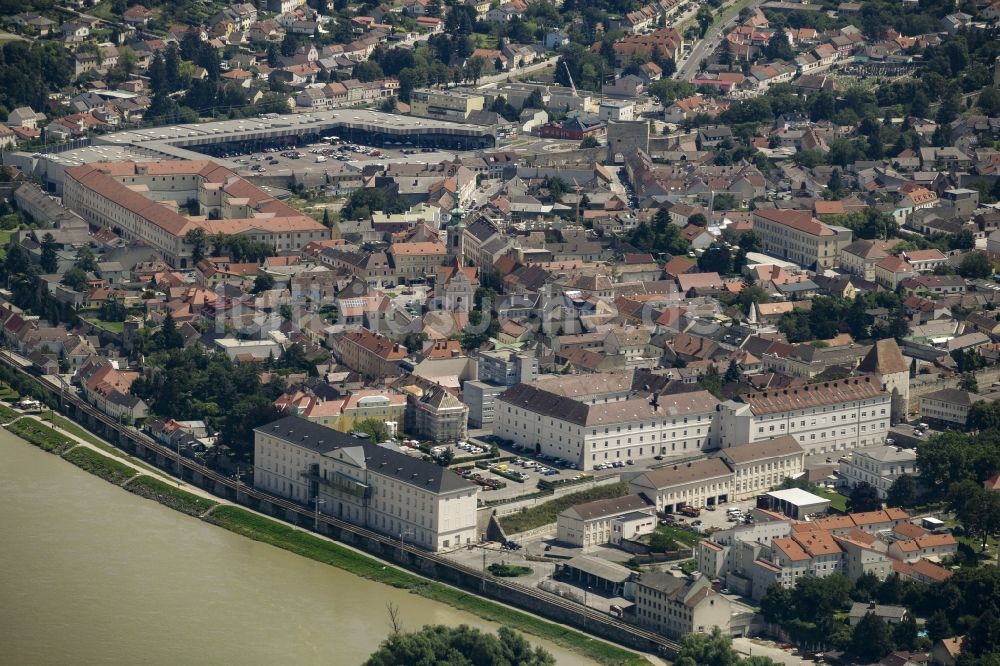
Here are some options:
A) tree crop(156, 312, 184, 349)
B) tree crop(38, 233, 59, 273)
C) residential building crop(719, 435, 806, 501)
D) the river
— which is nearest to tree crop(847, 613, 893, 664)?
the river

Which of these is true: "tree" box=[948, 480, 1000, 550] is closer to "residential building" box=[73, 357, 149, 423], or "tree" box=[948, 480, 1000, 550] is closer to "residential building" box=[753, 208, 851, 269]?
"residential building" box=[73, 357, 149, 423]

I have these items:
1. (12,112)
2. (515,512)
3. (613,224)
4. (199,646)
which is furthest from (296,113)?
(199,646)

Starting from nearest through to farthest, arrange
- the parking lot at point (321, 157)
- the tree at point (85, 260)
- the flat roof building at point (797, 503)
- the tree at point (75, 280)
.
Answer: the flat roof building at point (797, 503) < the tree at point (75, 280) < the tree at point (85, 260) < the parking lot at point (321, 157)

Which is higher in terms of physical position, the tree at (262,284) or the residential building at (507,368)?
the residential building at (507,368)

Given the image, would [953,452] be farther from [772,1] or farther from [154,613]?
[772,1]

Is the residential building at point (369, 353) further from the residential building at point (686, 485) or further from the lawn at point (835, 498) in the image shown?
the lawn at point (835, 498)

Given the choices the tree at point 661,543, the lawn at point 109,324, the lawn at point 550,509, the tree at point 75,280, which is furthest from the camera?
the tree at point 75,280


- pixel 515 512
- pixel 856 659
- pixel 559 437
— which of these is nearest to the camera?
pixel 856 659

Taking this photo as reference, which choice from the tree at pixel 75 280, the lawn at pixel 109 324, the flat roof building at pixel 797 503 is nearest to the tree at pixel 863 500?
the flat roof building at pixel 797 503
